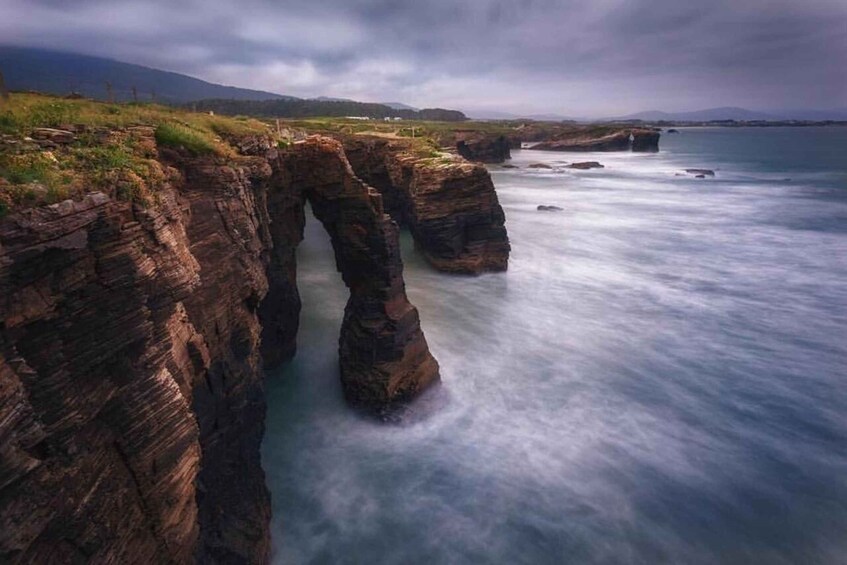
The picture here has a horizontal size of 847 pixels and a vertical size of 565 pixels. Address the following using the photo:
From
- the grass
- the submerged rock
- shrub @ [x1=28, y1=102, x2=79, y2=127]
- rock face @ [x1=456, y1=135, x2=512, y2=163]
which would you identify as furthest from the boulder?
the submerged rock

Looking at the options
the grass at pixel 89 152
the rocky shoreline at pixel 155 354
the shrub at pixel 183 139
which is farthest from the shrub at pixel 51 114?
the rocky shoreline at pixel 155 354

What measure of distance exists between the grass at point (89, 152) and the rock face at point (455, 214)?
2300cm

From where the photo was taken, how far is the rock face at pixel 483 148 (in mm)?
105950

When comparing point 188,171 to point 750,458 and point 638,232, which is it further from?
point 638,232

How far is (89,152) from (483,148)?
108477mm

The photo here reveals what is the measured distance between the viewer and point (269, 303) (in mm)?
23562

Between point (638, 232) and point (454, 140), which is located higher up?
point (454, 140)

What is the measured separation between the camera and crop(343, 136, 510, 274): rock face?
1510 inches

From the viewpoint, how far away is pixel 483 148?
113125 mm

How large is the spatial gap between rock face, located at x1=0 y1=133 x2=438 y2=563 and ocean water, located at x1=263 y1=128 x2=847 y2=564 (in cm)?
478

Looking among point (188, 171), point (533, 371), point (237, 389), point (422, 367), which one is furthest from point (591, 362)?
point (188, 171)

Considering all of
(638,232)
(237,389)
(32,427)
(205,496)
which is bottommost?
(638,232)

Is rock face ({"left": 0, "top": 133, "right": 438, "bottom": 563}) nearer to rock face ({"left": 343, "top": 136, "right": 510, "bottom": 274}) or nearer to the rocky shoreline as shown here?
the rocky shoreline

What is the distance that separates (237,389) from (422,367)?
10181 mm
